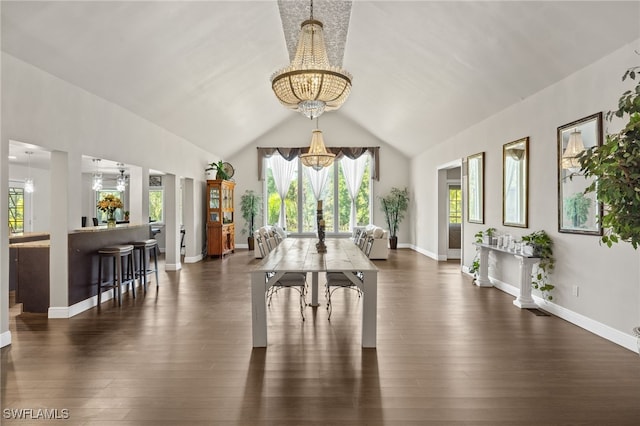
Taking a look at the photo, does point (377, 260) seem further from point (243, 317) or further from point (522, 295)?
point (243, 317)

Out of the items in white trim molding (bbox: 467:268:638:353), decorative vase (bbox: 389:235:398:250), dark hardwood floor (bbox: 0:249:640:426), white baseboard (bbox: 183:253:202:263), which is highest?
decorative vase (bbox: 389:235:398:250)

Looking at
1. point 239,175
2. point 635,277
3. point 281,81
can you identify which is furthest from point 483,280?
point 239,175

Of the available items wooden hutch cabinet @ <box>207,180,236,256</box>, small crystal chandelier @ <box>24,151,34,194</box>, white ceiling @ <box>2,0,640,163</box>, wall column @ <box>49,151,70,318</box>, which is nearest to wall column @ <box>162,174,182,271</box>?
white ceiling @ <box>2,0,640,163</box>

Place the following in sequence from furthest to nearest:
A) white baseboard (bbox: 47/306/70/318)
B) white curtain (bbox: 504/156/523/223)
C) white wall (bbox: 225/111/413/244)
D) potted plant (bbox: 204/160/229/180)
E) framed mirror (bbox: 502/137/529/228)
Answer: white wall (bbox: 225/111/413/244)
potted plant (bbox: 204/160/229/180)
white curtain (bbox: 504/156/523/223)
framed mirror (bbox: 502/137/529/228)
white baseboard (bbox: 47/306/70/318)

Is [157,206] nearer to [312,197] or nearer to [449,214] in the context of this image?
[312,197]

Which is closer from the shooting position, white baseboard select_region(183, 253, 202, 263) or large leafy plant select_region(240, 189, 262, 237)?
white baseboard select_region(183, 253, 202, 263)

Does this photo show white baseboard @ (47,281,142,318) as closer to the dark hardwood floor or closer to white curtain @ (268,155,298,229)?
the dark hardwood floor

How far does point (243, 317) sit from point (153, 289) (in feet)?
7.33

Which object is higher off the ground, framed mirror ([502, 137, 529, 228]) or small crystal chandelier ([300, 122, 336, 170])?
small crystal chandelier ([300, 122, 336, 170])

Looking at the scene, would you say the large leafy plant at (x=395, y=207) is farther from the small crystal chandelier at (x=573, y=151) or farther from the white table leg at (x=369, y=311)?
the white table leg at (x=369, y=311)

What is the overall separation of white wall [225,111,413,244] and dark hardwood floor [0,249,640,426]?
22.1 ft

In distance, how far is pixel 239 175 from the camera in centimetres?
1123

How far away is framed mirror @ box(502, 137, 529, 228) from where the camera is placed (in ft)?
16.5

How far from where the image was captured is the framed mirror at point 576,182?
3746 millimetres
